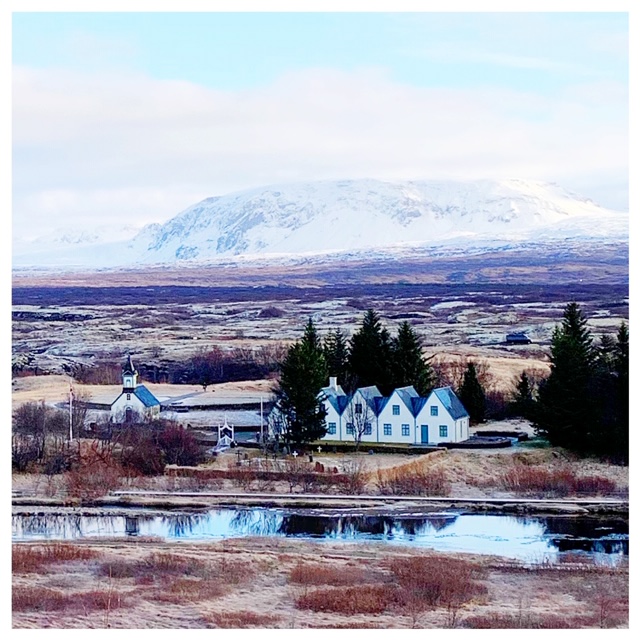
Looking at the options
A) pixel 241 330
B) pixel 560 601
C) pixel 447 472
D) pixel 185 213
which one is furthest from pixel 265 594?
pixel 185 213

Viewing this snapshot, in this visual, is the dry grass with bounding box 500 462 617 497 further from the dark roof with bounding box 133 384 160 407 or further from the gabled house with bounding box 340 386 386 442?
the dark roof with bounding box 133 384 160 407

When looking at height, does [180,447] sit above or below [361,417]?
below

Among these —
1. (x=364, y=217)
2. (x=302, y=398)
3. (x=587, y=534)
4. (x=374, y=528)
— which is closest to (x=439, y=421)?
(x=302, y=398)

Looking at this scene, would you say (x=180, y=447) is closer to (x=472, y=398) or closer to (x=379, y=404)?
(x=379, y=404)

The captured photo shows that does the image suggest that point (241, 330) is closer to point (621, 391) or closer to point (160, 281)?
point (621, 391)

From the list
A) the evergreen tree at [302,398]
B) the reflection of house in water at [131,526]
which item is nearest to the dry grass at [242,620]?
the reflection of house in water at [131,526]

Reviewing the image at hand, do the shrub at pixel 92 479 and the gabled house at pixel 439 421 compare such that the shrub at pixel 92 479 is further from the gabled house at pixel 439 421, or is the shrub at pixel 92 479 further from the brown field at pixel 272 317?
the brown field at pixel 272 317

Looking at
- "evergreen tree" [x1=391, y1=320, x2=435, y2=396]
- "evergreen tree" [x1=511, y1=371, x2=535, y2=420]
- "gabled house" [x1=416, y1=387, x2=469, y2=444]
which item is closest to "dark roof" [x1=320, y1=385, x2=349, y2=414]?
"gabled house" [x1=416, y1=387, x2=469, y2=444]
